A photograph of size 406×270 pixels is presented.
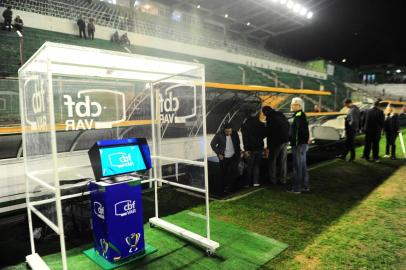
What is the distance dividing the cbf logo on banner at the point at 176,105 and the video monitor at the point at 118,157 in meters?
0.67

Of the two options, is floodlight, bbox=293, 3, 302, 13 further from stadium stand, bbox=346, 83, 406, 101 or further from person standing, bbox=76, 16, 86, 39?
person standing, bbox=76, 16, 86, 39

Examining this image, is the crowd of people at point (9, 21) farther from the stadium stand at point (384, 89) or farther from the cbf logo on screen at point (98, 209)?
the stadium stand at point (384, 89)

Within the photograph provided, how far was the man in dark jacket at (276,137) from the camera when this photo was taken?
5.79 m

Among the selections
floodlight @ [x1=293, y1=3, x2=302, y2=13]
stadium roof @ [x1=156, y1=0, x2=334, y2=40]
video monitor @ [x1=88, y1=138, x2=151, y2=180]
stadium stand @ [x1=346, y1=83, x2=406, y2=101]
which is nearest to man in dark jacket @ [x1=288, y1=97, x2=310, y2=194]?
video monitor @ [x1=88, y1=138, x2=151, y2=180]

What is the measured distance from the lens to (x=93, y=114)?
14.2 ft

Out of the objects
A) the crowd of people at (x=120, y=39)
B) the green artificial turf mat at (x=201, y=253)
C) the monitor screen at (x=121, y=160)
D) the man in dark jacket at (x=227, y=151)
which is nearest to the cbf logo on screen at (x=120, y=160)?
the monitor screen at (x=121, y=160)

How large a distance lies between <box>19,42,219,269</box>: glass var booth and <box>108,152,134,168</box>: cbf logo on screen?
0.59 metres

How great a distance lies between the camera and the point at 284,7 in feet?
98.9

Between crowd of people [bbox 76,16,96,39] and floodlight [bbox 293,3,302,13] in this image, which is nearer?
crowd of people [bbox 76,16,96,39]

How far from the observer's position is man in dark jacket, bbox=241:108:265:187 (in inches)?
229

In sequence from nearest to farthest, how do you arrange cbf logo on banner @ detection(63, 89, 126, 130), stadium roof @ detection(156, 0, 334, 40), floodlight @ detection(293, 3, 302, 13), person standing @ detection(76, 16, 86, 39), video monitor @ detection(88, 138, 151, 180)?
video monitor @ detection(88, 138, 151, 180), cbf logo on banner @ detection(63, 89, 126, 130), person standing @ detection(76, 16, 86, 39), stadium roof @ detection(156, 0, 334, 40), floodlight @ detection(293, 3, 302, 13)

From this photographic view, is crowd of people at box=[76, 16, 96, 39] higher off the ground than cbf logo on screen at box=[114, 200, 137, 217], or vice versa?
crowd of people at box=[76, 16, 96, 39]

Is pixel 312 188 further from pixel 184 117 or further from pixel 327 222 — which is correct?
pixel 184 117

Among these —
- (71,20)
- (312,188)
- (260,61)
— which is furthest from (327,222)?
(260,61)
